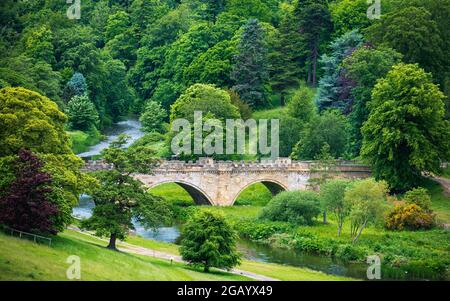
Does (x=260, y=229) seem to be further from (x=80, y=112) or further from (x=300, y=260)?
(x=80, y=112)

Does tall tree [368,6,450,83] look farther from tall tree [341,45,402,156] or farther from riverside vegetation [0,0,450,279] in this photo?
tall tree [341,45,402,156]

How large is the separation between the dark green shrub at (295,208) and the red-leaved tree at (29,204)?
95.4ft

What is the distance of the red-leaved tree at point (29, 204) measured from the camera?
61.8 metres

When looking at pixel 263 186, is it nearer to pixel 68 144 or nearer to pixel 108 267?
pixel 68 144

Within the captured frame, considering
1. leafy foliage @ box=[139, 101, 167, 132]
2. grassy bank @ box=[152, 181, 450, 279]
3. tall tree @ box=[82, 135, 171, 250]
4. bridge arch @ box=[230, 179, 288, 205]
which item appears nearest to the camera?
tall tree @ box=[82, 135, 171, 250]

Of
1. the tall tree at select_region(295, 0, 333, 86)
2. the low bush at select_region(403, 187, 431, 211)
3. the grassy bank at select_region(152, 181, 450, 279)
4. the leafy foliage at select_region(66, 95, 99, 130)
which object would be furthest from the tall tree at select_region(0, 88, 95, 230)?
the tall tree at select_region(295, 0, 333, 86)

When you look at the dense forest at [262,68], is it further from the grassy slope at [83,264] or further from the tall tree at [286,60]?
the grassy slope at [83,264]

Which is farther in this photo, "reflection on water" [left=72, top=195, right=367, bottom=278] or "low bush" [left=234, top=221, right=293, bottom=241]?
"low bush" [left=234, top=221, right=293, bottom=241]

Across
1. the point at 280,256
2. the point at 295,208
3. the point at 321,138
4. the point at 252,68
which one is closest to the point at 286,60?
the point at 252,68

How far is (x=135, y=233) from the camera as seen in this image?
83500 mm

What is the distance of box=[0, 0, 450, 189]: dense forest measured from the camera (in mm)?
92188

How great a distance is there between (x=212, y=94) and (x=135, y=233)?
27836 millimetres

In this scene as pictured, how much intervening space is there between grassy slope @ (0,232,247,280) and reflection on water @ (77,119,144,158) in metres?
44.3
